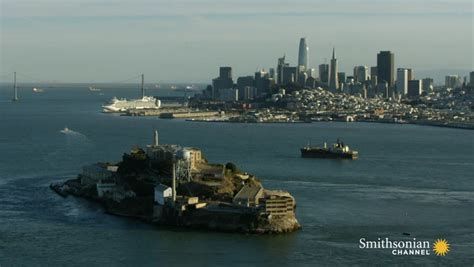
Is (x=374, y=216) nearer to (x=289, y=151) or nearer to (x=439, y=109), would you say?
(x=289, y=151)

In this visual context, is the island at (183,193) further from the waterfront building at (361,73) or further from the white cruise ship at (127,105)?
the waterfront building at (361,73)

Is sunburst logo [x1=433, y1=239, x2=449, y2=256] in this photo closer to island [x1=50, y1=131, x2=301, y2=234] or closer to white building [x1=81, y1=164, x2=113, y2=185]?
island [x1=50, y1=131, x2=301, y2=234]

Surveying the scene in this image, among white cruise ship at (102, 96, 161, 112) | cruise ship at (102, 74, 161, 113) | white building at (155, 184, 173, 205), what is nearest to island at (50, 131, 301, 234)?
white building at (155, 184, 173, 205)

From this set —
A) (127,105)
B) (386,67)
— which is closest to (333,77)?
(386,67)

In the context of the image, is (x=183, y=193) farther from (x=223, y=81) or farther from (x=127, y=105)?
(x=223, y=81)

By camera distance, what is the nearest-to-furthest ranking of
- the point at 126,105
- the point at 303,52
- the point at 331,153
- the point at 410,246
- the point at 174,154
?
the point at 410,246, the point at 174,154, the point at 331,153, the point at 126,105, the point at 303,52

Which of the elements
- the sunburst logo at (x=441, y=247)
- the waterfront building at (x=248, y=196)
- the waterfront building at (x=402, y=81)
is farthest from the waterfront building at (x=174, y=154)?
the waterfront building at (x=402, y=81)

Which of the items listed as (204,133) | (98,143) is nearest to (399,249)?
(98,143)
